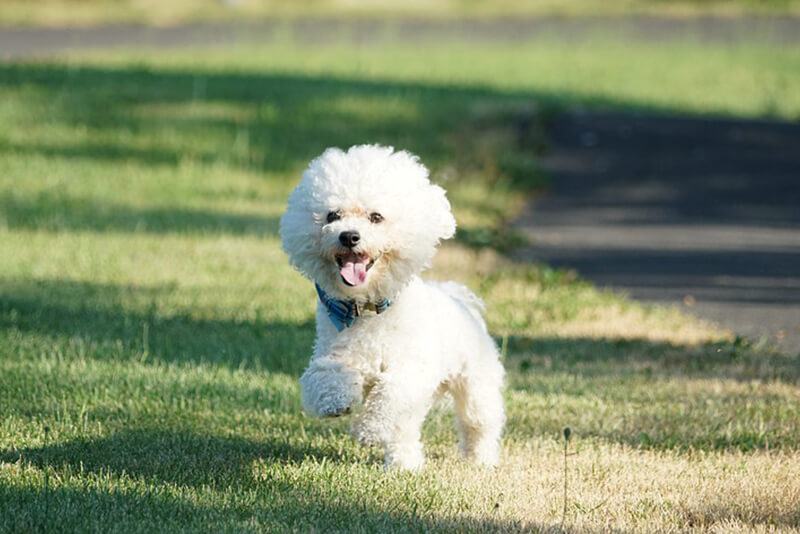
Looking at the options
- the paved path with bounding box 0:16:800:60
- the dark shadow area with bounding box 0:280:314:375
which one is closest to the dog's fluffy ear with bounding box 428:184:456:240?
the dark shadow area with bounding box 0:280:314:375

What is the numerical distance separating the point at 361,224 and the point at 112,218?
7.59 m

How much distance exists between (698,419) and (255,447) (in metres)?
2.37

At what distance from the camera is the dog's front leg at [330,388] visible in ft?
16.9

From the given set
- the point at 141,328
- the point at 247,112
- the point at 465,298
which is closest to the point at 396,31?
the point at 247,112

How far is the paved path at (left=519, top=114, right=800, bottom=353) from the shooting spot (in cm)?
1016

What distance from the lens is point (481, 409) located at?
231 inches

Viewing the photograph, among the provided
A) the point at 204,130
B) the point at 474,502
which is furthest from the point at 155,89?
the point at 474,502

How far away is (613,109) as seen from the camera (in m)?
18.6

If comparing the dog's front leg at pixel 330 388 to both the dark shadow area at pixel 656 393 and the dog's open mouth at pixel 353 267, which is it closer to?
the dog's open mouth at pixel 353 267

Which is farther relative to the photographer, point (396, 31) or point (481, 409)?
point (396, 31)

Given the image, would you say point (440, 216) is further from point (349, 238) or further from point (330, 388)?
point (330, 388)

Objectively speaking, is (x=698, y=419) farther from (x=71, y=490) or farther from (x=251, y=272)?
(x=251, y=272)

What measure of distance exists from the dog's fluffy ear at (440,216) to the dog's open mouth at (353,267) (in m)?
0.36

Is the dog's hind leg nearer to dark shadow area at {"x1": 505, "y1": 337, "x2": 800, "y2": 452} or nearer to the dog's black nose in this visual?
dark shadow area at {"x1": 505, "y1": 337, "x2": 800, "y2": 452}
